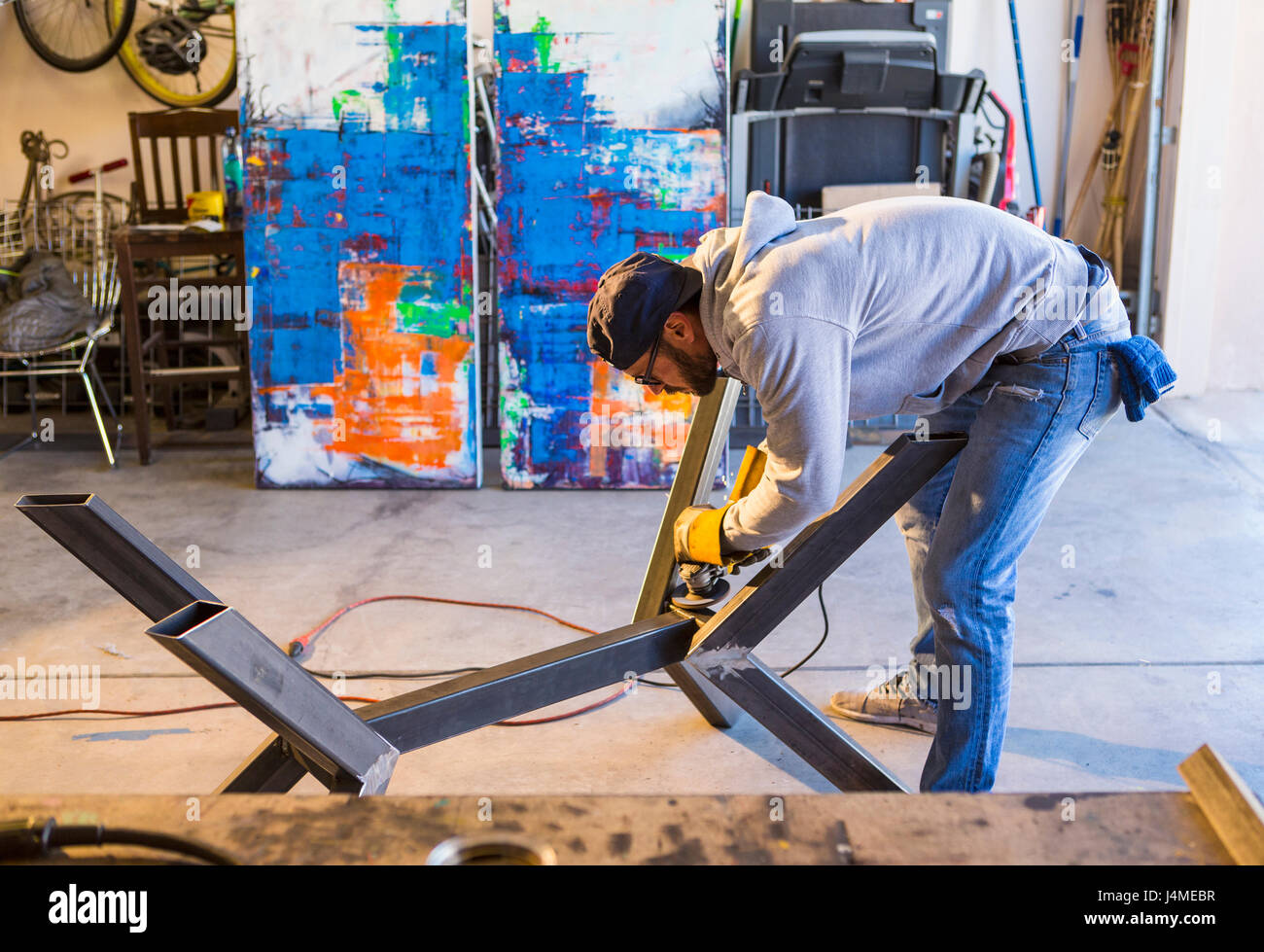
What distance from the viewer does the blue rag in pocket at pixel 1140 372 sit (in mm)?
2125

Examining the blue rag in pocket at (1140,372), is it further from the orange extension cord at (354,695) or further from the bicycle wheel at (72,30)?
the bicycle wheel at (72,30)

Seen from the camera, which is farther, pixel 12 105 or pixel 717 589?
pixel 12 105

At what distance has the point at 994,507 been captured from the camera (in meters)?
2.15

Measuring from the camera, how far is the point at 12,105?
6863 millimetres

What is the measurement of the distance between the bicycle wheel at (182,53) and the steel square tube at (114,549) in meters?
5.81

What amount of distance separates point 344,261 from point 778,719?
3160 mm

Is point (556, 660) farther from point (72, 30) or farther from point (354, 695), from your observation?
point (72, 30)

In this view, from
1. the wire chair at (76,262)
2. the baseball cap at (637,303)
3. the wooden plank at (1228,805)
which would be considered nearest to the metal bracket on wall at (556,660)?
the baseball cap at (637,303)

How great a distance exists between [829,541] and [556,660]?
0.56 m

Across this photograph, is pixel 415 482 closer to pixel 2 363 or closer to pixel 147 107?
pixel 2 363

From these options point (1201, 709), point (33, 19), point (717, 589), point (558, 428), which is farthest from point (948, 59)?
point (33, 19)

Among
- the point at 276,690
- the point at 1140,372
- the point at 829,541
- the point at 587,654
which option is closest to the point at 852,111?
the point at 1140,372

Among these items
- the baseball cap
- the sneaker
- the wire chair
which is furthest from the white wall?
the wire chair
